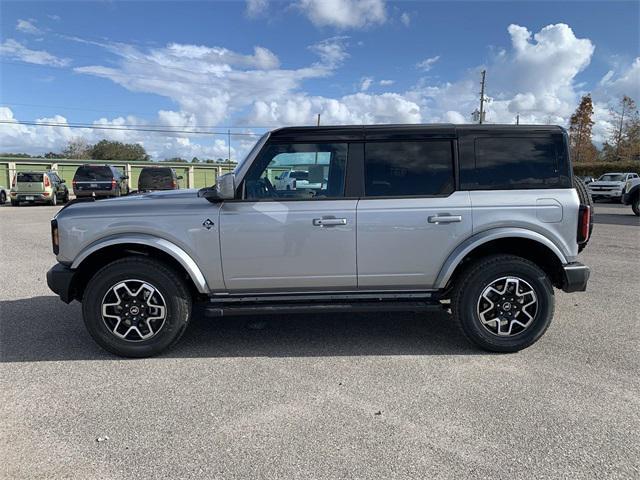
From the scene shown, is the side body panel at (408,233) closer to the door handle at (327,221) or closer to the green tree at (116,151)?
the door handle at (327,221)

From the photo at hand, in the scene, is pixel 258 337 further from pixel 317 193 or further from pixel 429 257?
pixel 429 257

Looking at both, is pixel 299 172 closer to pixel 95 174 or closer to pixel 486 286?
pixel 486 286

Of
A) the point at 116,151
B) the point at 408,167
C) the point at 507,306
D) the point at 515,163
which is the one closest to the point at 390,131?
the point at 408,167

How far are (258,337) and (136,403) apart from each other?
144cm

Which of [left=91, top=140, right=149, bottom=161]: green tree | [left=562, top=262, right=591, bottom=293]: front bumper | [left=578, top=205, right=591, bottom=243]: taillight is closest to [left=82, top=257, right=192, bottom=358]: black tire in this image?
[left=562, top=262, right=591, bottom=293]: front bumper

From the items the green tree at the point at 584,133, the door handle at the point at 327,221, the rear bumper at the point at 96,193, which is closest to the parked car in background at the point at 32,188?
the rear bumper at the point at 96,193

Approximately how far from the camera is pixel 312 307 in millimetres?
4031

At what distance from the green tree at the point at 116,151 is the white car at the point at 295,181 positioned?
75474 mm

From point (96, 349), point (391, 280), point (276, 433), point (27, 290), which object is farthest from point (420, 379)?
point (27, 290)

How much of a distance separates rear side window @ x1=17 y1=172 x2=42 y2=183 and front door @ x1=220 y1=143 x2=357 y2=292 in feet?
74.1

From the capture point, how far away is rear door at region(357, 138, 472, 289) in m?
3.97

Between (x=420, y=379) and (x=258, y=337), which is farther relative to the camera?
(x=258, y=337)

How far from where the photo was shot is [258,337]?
176 inches

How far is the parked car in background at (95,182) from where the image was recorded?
809 inches
